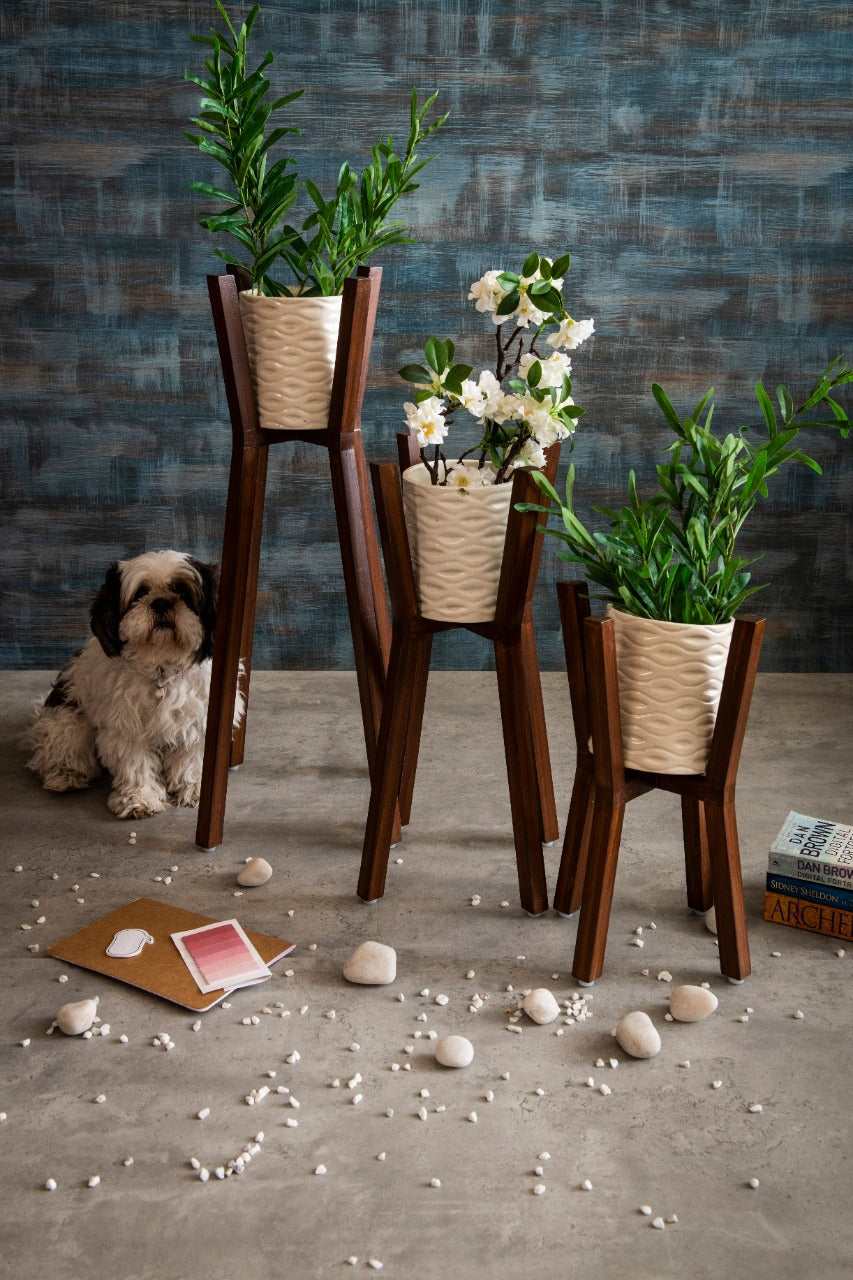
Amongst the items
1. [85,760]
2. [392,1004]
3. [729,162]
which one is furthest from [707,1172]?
[729,162]

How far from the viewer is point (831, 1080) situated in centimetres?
197

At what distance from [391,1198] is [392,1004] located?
475 millimetres

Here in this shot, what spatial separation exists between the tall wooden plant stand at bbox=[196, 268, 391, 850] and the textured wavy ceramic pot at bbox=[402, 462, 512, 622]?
0.25m

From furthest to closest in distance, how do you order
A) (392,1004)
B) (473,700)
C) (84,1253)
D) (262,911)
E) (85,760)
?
(473,700)
(85,760)
(262,911)
(392,1004)
(84,1253)

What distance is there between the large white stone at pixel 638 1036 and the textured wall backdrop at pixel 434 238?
194 centimetres

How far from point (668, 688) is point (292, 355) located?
1.03m

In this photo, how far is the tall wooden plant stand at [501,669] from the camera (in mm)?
2322

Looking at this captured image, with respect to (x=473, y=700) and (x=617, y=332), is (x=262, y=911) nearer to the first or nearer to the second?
(x=473, y=700)

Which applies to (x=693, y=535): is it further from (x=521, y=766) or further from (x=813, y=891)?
(x=813, y=891)

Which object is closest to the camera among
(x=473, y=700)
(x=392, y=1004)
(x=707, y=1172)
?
(x=707, y=1172)

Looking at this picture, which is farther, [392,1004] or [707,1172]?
[392,1004]

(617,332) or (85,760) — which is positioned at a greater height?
(617,332)

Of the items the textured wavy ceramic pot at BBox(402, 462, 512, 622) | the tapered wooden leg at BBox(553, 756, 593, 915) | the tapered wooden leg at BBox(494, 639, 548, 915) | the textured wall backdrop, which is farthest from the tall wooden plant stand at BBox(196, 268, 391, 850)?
the textured wall backdrop

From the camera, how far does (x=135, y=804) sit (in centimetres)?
288
